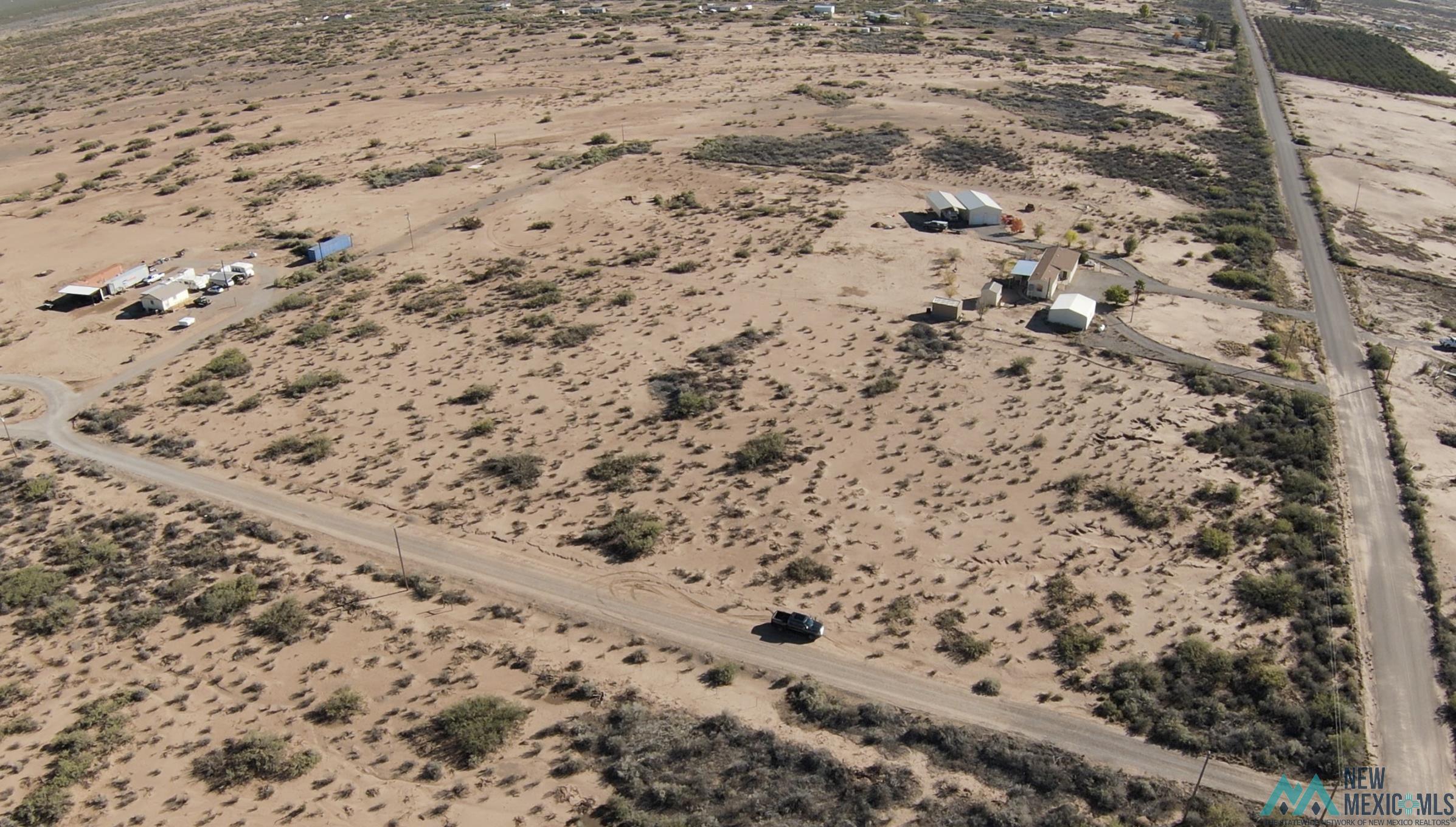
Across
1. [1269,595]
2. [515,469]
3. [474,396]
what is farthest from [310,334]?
[1269,595]

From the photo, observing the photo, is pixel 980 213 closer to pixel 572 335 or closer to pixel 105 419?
pixel 572 335

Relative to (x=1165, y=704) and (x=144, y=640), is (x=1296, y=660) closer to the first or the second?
(x=1165, y=704)

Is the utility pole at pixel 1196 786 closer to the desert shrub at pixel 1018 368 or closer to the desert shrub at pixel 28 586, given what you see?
the desert shrub at pixel 1018 368

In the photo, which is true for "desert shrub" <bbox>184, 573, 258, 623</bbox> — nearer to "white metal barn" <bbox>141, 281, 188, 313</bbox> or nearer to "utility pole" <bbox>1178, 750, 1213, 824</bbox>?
"white metal barn" <bbox>141, 281, 188, 313</bbox>

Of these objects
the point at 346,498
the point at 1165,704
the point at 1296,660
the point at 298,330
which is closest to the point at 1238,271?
the point at 1296,660

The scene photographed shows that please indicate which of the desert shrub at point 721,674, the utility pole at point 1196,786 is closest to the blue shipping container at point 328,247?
the desert shrub at point 721,674
